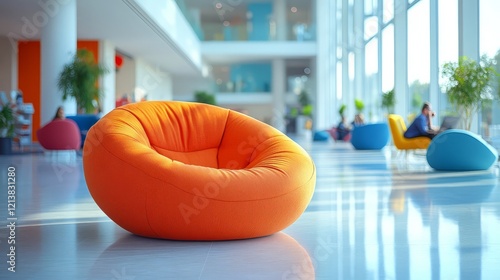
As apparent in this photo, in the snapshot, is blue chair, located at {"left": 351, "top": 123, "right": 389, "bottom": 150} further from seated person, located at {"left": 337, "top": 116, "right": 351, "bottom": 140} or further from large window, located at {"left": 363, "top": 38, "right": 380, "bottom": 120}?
seated person, located at {"left": 337, "top": 116, "right": 351, "bottom": 140}

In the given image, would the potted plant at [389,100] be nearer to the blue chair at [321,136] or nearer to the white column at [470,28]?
the white column at [470,28]

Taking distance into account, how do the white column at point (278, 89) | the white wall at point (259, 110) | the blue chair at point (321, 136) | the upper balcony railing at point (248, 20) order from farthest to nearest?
1. the white wall at point (259, 110)
2. the white column at point (278, 89)
3. the upper balcony railing at point (248, 20)
4. the blue chair at point (321, 136)

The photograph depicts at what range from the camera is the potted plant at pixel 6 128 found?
41.1ft

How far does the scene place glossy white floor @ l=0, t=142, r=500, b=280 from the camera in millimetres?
2752

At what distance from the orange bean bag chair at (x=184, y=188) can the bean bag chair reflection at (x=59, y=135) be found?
832 centimetres

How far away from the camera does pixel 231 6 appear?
33562 millimetres

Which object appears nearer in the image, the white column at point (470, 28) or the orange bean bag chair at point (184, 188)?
the orange bean bag chair at point (184, 188)

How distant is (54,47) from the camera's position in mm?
13211

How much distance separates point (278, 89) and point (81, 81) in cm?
2082

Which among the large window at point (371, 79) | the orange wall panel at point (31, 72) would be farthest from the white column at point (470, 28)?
the orange wall panel at point (31, 72)

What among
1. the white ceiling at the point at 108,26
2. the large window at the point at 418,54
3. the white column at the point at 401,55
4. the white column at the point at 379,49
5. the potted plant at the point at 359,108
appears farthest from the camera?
the potted plant at the point at 359,108

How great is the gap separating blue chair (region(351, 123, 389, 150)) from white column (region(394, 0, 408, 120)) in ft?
2.05

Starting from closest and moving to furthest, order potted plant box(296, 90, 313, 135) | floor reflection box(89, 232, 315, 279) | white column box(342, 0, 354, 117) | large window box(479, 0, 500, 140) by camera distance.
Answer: floor reflection box(89, 232, 315, 279) < large window box(479, 0, 500, 140) < white column box(342, 0, 354, 117) < potted plant box(296, 90, 313, 135)

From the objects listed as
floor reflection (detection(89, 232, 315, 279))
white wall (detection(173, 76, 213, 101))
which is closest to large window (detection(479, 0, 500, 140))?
floor reflection (detection(89, 232, 315, 279))
